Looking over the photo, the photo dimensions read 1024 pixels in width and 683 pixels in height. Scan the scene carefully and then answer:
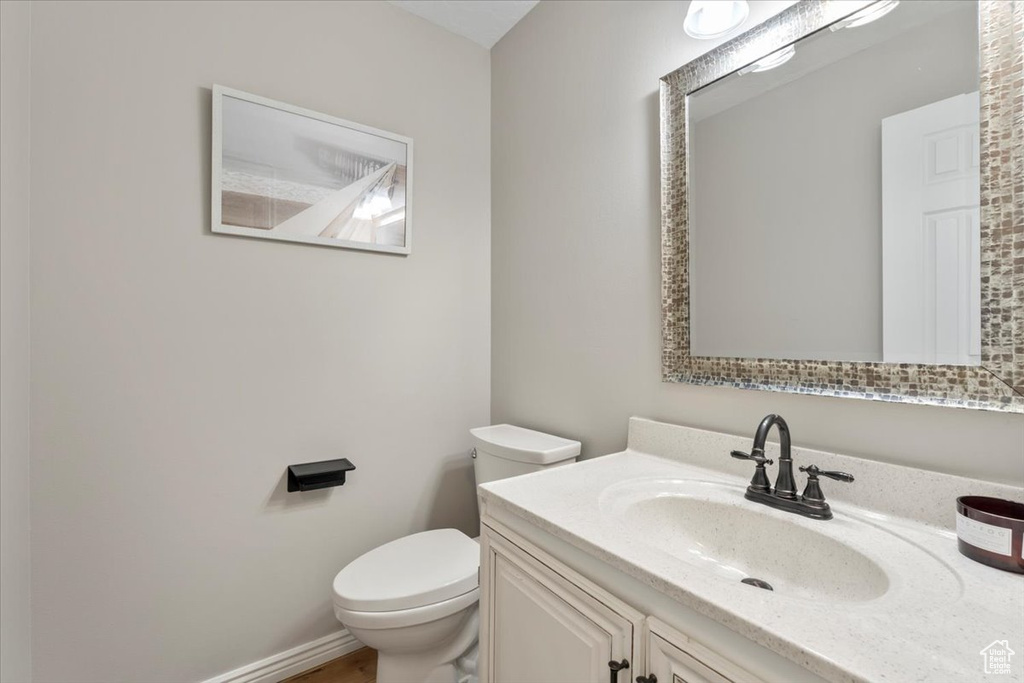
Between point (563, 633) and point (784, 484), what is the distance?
51cm

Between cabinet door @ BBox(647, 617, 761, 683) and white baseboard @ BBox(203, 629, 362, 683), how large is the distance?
1.40 m

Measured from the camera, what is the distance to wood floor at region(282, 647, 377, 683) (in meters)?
1.47

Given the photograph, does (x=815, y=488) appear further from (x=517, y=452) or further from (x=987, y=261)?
(x=517, y=452)

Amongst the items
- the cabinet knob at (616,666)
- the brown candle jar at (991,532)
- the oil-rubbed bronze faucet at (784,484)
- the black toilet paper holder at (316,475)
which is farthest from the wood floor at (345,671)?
the brown candle jar at (991,532)

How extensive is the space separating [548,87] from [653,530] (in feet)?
5.13

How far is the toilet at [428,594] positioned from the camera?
3.89 feet

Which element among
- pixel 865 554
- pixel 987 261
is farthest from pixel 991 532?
pixel 987 261

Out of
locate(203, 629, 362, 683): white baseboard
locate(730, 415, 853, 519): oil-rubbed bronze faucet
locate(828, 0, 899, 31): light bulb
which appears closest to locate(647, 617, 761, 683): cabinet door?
locate(730, 415, 853, 519): oil-rubbed bronze faucet

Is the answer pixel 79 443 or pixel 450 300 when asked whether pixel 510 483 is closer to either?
pixel 450 300

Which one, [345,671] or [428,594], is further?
[345,671]

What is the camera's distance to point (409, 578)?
1282 millimetres

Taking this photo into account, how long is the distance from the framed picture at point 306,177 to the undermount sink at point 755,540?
1280 mm

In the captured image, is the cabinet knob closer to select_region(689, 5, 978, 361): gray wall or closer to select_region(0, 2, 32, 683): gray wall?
select_region(689, 5, 978, 361): gray wall

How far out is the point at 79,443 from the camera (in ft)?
3.89
